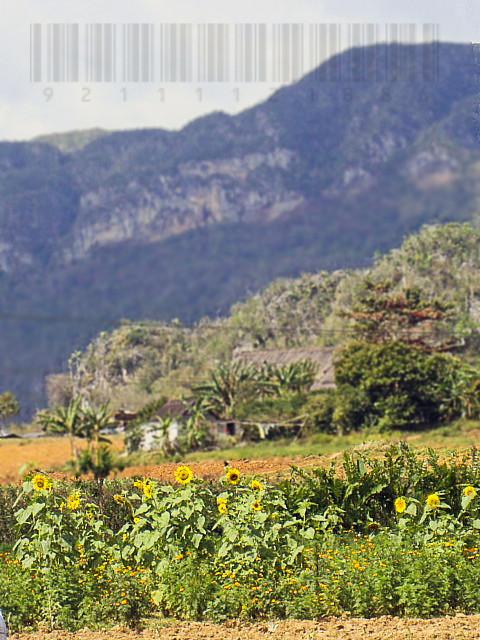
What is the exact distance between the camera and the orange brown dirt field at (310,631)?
5.34 meters

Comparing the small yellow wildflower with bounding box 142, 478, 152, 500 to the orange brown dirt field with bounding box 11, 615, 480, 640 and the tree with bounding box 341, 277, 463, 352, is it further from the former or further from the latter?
the tree with bounding box 341, 277, 463, 352

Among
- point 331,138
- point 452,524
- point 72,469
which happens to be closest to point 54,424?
point 72,469

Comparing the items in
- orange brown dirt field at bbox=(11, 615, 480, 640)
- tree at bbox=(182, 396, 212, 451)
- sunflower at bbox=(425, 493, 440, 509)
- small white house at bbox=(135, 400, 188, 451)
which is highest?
sunflower at bbox=(425, 493, 440, 509)

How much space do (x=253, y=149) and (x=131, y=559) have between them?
53.9m

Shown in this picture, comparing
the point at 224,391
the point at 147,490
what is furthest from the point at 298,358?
the point at 147,490

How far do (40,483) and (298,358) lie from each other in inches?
1863

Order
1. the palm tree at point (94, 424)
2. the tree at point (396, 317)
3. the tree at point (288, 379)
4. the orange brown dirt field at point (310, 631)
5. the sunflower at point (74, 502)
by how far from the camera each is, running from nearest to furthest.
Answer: the orange brown dirt field at point (310, 631) → the sunflower at point (74, 502) → the palm tree at point (94, 424) → the tree at point (288, 379) → the tree at point (396, 317)

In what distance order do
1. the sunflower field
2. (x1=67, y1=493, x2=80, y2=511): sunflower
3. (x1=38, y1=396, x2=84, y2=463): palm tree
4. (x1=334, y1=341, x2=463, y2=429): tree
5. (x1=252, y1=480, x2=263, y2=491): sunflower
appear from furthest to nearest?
1. (x1=38, y1=396, x2=84, y2=463): palm tree
2. (x1=334, y1=341, x2=463, y2=429): tree
3. (x1=252, y1=480, x2=263, y2=491): sunflower
4. (x1=67, y1=493, x2=80, y2=511): sunflower
5. the sunflower field

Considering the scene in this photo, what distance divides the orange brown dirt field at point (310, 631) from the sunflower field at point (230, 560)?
11 cm

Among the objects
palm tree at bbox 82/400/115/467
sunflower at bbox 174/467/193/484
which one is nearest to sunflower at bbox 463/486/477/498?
sunflower at bbox 174/467/193/484

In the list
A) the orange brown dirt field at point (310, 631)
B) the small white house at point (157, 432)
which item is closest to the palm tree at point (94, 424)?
the small white house at point (157, 432)

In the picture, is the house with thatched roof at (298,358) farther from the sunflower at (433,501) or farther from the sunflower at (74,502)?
the sunflower at (74,502)

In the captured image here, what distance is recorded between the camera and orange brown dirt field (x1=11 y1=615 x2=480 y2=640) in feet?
17.5

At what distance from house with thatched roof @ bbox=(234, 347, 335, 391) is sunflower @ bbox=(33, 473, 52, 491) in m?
42.7
